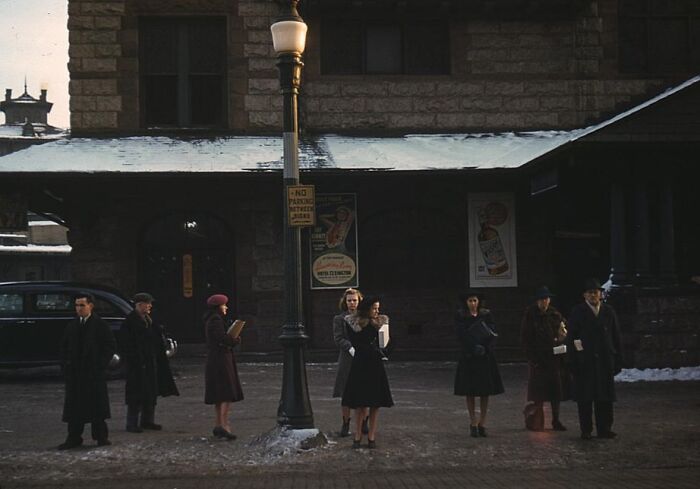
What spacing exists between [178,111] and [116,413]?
29.9ft

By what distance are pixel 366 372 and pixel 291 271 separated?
1.34 m

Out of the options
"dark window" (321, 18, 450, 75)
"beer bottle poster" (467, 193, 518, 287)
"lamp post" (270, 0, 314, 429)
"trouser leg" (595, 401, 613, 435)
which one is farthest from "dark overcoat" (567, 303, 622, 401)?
"dark window" (321, 18, 450, 75)

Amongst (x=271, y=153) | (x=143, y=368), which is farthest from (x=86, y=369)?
(x=271, y=153)

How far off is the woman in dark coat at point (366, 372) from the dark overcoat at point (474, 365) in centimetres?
102

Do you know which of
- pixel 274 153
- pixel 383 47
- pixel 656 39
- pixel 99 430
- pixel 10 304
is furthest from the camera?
pixel 656 39

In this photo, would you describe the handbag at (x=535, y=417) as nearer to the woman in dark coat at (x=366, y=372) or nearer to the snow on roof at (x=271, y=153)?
the woman in dark coat at (x=366, y=372)

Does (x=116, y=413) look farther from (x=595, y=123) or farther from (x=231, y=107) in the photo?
(x=595, y=123)

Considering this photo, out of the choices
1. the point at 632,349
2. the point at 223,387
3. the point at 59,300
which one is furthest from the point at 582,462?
the point at 59,300

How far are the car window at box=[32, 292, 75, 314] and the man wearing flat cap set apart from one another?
5659 mm

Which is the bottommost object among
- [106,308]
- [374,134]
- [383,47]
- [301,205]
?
[106,308]

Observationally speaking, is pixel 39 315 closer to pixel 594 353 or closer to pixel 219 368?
pixel 219 368

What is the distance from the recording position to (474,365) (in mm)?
10953

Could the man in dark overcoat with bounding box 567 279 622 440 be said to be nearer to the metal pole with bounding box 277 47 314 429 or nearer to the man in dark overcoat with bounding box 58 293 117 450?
the metal pole with bounding box 277 47 314 429

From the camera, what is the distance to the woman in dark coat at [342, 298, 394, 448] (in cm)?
1021
